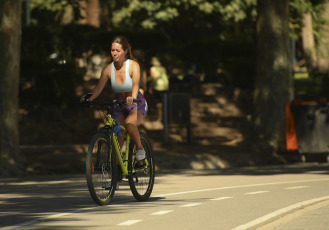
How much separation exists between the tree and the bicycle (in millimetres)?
6510

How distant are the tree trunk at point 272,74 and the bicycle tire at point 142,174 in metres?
9.37

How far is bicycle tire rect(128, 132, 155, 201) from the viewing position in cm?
1166

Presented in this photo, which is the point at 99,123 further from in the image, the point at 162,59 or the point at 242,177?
the point at 242,177

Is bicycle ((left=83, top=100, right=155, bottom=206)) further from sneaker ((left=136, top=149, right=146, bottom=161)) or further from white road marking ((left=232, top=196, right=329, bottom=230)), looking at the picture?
white road marking ((left=232, top=196, right=329, bottom=230))

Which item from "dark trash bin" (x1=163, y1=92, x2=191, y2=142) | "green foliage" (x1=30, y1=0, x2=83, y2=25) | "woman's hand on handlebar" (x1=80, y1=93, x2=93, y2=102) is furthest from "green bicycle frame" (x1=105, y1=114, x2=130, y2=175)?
"green foliage" (x1=30, y1=0, x2=83, y2=25)

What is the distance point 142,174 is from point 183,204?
74 centimetres

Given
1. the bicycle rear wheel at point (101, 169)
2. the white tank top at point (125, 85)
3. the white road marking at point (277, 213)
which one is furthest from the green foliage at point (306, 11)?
the bicycle rear wheel at point (101, 169)

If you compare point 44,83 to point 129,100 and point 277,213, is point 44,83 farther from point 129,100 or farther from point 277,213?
point 277,213

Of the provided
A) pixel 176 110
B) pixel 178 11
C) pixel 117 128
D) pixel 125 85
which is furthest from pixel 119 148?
pixel 178 11

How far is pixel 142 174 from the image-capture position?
11969 millimetres

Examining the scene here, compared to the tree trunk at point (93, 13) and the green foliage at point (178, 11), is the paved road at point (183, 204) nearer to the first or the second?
the green foliage at point (178, 11)

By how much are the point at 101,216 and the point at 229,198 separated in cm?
241

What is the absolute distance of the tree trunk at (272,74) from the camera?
2138 cm

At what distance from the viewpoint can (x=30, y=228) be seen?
30.8 feet
